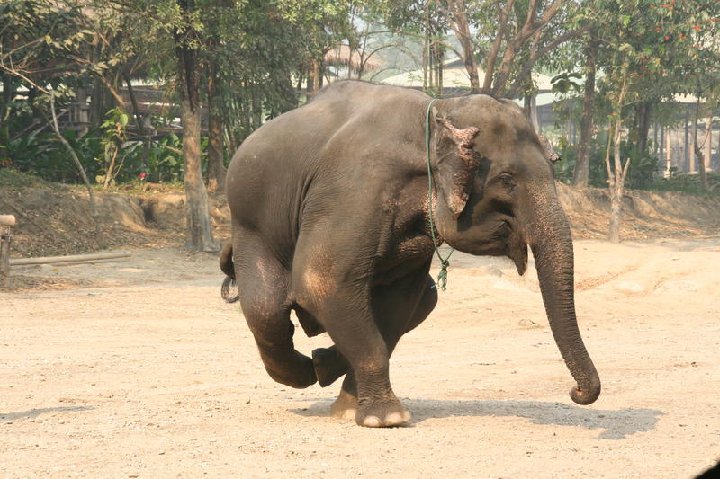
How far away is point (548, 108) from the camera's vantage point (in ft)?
176

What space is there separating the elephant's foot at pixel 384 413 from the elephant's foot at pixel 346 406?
16.7 inches

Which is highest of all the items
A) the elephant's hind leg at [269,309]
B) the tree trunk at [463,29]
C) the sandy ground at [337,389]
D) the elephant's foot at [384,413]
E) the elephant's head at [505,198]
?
the tree trunk at [463,29]

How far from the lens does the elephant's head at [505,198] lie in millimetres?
5934

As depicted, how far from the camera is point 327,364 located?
22.5 feet

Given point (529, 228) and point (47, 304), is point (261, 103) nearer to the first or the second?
point (47, 304)

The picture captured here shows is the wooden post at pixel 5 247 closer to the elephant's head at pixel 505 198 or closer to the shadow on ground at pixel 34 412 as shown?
the shadow on ground at pixel 34 412

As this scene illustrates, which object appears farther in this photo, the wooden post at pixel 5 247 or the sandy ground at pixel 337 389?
the wooden post at pixel 5 247

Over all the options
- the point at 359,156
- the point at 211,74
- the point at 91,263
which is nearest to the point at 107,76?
the point at 211,74

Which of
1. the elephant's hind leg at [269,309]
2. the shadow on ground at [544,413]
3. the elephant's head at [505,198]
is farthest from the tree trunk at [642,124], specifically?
the elephant's head at [505,198]

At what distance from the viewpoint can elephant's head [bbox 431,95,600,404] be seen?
593cm

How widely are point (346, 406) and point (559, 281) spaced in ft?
5.39

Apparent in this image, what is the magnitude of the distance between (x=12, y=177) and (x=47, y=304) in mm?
7119

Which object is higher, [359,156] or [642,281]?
[359,156]

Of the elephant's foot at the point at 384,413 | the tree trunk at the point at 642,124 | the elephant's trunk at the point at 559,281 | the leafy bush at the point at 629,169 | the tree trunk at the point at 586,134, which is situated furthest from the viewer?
the tree trunk at the point at 642,124
